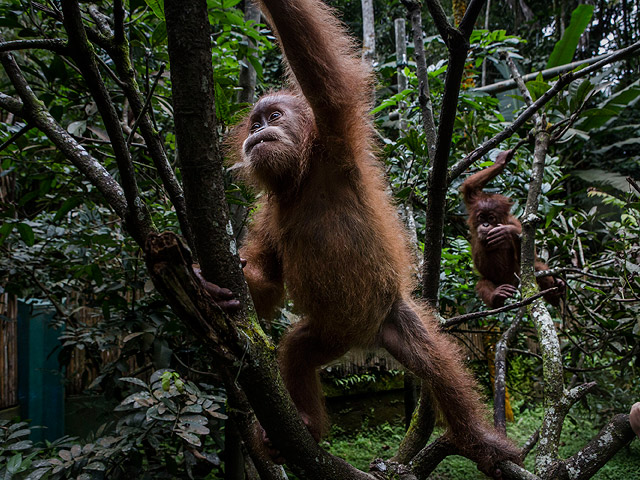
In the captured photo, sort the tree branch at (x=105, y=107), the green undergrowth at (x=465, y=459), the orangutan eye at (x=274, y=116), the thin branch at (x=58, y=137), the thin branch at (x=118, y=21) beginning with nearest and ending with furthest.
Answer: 1. the tree branch at (x=105, y=107)
2. the thin branch at (x=118, y=21)
3. the thin branch at (x=58, y=137)
4. the orangutan eye at (x=274, y=116)
5. the green undergrowth at (x=465, y=459)

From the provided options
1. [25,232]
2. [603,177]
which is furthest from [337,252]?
[603,177]

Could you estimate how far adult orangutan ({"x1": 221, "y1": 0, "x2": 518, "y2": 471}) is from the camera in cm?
266

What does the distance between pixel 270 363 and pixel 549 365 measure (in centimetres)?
190

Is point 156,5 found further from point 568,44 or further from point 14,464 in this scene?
point 568,44

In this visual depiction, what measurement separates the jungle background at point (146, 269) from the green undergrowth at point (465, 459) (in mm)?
35

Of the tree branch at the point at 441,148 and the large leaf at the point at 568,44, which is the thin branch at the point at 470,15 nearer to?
the tree branch at the point at 441,148

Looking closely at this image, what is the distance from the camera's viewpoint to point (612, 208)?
1280cm

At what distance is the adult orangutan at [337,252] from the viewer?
2.66 meters

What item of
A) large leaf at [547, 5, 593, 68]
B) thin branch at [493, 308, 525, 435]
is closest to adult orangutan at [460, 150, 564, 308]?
large leaf at [547, 5, 593, 68]

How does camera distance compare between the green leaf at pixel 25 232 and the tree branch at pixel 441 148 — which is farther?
the green leaf at pixel 25 232

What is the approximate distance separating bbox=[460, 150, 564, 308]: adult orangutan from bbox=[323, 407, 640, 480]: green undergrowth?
5.99ft

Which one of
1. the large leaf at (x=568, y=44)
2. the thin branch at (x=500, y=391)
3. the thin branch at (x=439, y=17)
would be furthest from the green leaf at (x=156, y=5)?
the large leaf at (x=568, y=44)

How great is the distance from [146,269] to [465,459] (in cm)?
537

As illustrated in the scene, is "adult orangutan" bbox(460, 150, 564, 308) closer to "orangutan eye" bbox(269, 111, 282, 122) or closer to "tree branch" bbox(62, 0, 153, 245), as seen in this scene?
"orangutan eye" bbox(269, 111, 282, 122)
